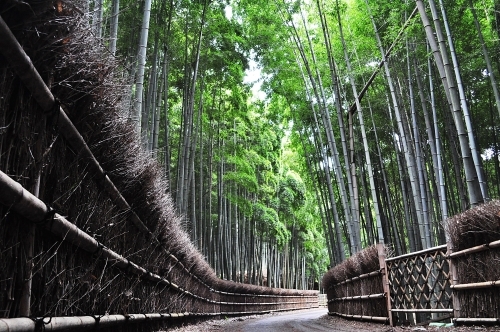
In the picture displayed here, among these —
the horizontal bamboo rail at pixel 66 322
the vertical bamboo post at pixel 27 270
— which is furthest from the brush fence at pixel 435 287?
the vertical bamboo post at pixel 27 270

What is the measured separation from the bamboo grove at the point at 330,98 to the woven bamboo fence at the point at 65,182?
1.38m

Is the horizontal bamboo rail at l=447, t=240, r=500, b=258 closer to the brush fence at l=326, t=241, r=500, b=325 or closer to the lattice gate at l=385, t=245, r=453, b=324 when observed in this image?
the brush fence at l=326, t=241, r=500, b=325

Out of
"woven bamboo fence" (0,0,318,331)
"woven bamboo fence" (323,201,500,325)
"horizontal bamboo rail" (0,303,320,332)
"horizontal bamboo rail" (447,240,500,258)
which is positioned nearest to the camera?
"horizontal bamboo rail" (0,303,320,332)

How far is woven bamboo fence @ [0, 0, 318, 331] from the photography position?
1.43m

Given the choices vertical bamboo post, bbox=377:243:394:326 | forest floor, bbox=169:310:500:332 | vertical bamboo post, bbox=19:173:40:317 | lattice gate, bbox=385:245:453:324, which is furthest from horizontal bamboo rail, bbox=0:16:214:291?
vertical bamboo post, bbox=377:243:394:326

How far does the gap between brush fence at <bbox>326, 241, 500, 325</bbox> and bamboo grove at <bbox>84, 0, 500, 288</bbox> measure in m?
0.59

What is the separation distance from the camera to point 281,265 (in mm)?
21234

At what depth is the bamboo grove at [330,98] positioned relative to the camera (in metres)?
6.04

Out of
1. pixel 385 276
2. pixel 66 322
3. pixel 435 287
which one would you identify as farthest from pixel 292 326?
pixel 66 322

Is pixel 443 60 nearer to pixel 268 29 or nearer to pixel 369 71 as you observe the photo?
pixel 369 71

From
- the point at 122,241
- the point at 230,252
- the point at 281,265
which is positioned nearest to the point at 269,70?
the point at 230,252

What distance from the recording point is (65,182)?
6.33ft

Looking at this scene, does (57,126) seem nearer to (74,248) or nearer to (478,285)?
(74,248)

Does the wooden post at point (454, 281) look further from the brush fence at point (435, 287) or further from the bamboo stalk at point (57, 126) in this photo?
the bamboo stalk at point (57, 126)
